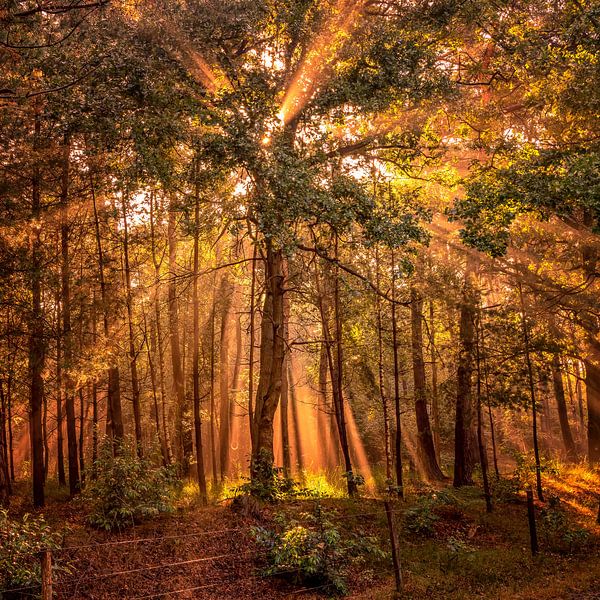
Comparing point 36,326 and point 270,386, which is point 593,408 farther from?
point 36,326

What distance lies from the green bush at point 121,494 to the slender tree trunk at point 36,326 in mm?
3735

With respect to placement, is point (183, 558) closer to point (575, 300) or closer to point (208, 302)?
point (575, 300)

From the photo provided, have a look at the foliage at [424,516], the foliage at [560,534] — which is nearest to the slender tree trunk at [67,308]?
the foliage at [424,516]

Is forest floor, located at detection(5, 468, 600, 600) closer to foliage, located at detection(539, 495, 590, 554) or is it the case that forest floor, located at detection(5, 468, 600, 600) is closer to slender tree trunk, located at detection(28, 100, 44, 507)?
foliage, located at detection(539, 495, 590, 554)

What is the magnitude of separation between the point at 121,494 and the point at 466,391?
1128 cm

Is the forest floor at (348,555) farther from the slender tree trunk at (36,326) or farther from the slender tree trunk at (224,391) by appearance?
the slender tree trunk at (224,391)

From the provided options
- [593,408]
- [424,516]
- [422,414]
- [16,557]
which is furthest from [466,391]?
[16,557]

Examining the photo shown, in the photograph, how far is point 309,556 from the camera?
30.2 ft

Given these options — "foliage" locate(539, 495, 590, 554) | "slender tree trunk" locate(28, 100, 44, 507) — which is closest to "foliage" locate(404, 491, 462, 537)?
"foliage" locate(539, 495, 590, 554)

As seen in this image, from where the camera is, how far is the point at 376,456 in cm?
3259

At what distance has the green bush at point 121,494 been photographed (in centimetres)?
1112

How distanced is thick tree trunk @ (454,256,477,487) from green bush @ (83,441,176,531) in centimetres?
944

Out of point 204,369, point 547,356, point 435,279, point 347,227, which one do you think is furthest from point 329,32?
point 204,369

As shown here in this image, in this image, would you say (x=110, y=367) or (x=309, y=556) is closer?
(x=309, y=556)
